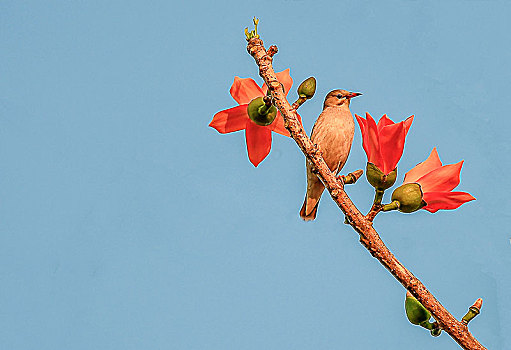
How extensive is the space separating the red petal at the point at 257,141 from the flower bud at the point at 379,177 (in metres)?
0.10

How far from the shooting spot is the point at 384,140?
1.53 feet

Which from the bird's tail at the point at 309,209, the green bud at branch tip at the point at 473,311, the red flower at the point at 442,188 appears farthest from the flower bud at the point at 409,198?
the bird's tail at the point at 309,209

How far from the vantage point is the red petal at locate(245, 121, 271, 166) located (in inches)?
20.6

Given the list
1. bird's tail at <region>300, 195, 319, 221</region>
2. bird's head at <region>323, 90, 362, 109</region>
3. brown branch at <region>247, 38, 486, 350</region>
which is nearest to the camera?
brown branch at <region>247, 38, 486, 350</region>

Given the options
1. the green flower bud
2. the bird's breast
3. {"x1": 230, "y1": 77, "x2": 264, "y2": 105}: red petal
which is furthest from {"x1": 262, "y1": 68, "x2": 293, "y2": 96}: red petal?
the bird's breast

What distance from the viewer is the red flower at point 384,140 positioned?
0.46 meters

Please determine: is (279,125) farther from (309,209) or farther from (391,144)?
(309,209)

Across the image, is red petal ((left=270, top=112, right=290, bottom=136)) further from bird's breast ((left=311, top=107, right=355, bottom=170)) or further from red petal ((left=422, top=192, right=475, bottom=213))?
bird's breast ((left=311, top=107, right=355, bottom=170))

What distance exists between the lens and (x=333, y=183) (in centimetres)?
43

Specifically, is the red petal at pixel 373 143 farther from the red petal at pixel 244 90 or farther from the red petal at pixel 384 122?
the red petal at pixel 244 90

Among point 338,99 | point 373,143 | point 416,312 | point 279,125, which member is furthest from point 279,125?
point 338,99

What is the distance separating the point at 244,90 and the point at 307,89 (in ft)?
0.21

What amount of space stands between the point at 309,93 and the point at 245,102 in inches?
2.5

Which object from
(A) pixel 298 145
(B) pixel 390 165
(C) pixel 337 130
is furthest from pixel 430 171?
(C) pixel 337 130
